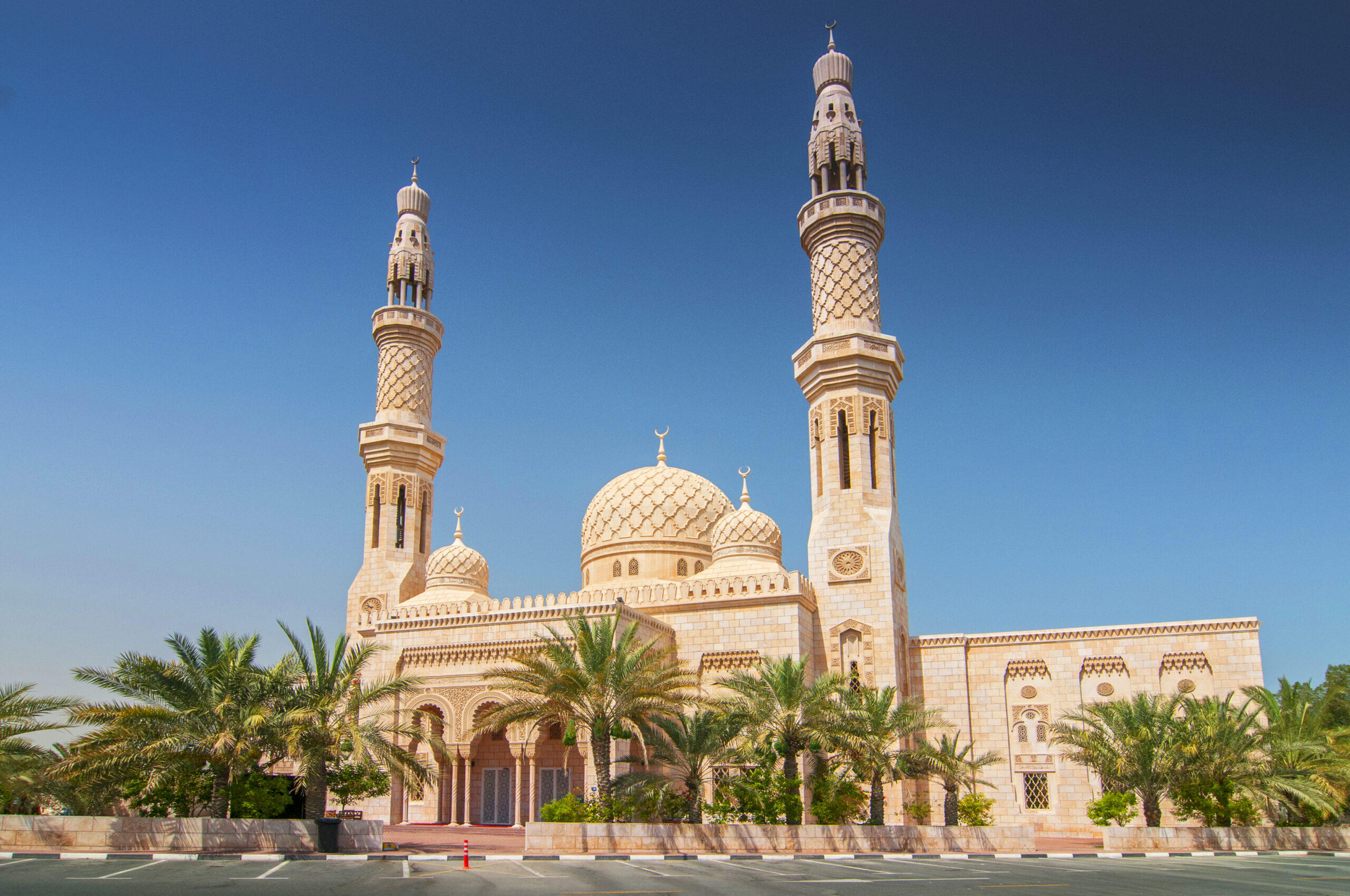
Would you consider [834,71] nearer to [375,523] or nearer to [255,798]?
[375,523]

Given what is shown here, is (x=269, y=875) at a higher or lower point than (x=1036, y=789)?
higher

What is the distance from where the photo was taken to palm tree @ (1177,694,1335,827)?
20.0 m

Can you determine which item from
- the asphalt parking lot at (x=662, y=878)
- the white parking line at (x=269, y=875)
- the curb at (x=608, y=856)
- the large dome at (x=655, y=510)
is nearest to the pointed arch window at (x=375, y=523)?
the large dome at (x=655, y=510)

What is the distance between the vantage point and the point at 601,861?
1658 centimetres

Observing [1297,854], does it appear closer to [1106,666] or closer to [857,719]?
[1106,666]

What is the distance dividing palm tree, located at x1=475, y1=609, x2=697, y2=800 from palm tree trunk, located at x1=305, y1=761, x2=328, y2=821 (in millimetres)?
2934

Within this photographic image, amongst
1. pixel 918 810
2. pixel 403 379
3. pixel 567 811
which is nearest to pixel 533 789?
pixel 567 811

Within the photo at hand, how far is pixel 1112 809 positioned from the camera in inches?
804

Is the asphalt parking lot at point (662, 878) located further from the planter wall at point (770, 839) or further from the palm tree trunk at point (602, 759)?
the palm tree trunk at point (602, 759)

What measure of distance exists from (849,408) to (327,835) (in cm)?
1568

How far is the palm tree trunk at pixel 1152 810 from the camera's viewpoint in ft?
66.9

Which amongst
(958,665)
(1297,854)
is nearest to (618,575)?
(958,665)

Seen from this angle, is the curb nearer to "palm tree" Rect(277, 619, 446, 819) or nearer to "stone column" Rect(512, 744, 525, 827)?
"palm tree" Rect(277, 619, 446, 819)

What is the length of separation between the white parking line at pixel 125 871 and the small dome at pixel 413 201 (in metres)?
23.9
